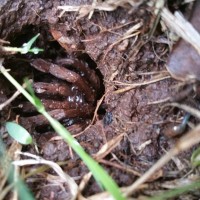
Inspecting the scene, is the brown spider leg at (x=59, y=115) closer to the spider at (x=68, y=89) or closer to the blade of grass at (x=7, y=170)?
the spider at (x=68, y=89)

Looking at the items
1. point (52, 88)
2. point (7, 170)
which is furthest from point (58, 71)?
point (7, 170)

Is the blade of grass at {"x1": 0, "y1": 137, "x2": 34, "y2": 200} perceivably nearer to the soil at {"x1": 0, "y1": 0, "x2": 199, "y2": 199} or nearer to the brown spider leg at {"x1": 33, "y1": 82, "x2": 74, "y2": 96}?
the soil at {"x1": 0, "y1": 0, "x2": 199, "y2": 199}

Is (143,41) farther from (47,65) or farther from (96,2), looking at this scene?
(47,65)

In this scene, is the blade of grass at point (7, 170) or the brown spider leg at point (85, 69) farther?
the brown spider leg at point (85, 69)

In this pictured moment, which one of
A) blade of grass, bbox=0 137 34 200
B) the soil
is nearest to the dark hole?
the soil

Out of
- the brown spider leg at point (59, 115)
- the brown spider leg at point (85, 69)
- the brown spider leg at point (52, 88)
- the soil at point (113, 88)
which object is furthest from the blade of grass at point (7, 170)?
the brown spider leg at point (85, 69)

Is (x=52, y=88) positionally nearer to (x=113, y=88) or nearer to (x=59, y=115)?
(x=59, y=115)
